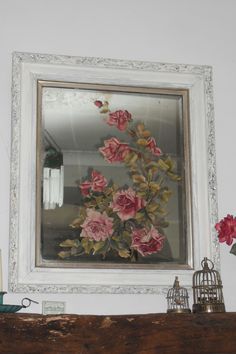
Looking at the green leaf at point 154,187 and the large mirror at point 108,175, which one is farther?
the green leaf at point 154,187

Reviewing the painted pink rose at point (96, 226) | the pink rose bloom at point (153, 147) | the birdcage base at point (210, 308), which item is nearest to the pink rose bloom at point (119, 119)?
the pink rose bloom at point (153, 147)

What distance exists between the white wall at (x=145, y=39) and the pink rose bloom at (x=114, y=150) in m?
0.36

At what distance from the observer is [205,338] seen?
2363 mm

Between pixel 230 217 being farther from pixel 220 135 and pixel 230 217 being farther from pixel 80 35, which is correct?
pixel 80 35

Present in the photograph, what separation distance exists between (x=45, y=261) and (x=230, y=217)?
27.6 inches

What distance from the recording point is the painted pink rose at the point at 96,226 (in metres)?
2.73

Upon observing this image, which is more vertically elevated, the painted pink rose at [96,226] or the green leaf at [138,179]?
the green leaf at [138,179]

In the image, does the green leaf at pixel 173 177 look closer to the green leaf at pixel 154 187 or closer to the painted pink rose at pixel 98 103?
the green leaf at pixel 154 187

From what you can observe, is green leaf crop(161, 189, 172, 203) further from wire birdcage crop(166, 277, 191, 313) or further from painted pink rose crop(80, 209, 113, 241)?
wire birdcage crop(166, 277, 191, 313)

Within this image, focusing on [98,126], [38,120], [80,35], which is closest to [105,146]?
[98,126]

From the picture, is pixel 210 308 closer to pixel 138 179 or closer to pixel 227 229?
pixel 227 229

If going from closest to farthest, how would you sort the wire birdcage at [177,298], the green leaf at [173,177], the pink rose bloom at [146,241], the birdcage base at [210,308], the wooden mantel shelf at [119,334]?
the wooden mantel shelf at [119,334]
the birdcage base at [210,308]
the wire birdcage at [177,298]
the pink rose bloom at [146,241]
the green leaf at [173,177]

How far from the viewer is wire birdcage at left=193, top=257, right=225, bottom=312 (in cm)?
250

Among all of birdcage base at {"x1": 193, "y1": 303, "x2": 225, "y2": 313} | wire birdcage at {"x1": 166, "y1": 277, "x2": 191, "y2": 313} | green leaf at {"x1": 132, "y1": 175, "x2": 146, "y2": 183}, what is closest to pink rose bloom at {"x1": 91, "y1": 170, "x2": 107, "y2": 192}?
green leaf at {"x1": 132, "y1": 175, "x2": 146, "y2": 183}
